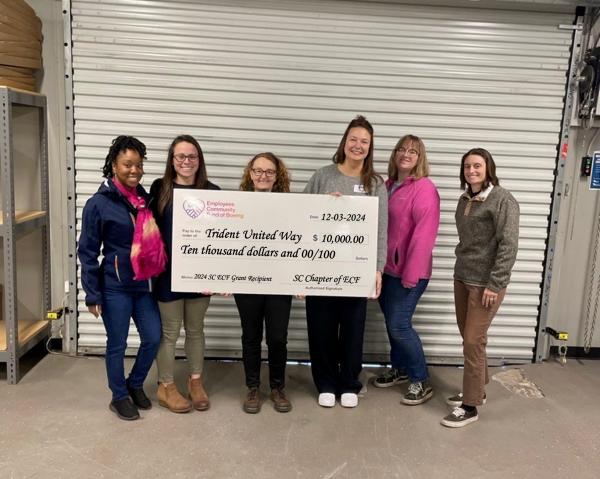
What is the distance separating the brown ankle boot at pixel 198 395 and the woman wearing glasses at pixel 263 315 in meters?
0.24

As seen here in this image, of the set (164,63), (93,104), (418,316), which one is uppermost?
(164,63)

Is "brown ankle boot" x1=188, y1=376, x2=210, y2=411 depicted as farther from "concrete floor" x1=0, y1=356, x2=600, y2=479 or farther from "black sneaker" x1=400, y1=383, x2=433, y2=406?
"black sneaker" x1=400, y1=383, x2=433, y2=406

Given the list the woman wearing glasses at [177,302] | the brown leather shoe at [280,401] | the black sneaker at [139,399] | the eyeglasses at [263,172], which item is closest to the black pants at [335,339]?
the brown leather shoe at [280,401]

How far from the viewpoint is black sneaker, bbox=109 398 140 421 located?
9.42 ft

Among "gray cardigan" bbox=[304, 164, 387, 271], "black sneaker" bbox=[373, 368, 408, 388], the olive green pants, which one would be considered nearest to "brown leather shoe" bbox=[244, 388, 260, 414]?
the olive green pants

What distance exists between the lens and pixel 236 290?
290 cm

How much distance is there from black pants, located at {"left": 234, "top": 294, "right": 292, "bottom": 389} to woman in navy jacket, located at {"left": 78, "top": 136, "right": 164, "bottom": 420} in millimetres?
534

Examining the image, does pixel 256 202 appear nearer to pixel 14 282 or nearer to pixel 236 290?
pixel 236 290

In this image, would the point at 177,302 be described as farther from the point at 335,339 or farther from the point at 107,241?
the point at 335,339

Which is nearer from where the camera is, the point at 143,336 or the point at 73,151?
the point at 143,336

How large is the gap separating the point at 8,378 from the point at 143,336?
1.11 metres

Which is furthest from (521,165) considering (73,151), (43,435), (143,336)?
(43,435)

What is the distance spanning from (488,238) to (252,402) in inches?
65.3

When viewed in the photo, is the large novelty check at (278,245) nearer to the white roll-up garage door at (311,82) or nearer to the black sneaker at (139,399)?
the black sneaker at (139,399)
